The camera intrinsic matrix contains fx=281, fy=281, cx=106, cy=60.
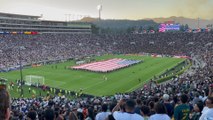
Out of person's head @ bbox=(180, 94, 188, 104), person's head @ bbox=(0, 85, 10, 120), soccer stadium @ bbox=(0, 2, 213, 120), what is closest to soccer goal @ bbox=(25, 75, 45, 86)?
soccer stadium @ bbox=(0, 2, 213, 120)

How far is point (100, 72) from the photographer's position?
163 ft

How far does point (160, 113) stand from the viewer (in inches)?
273

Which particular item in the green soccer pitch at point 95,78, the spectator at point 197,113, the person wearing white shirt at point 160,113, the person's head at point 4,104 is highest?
the person's head at point 4,104

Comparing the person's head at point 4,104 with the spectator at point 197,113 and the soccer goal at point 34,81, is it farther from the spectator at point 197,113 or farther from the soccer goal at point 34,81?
the soccer goal at point 34,81

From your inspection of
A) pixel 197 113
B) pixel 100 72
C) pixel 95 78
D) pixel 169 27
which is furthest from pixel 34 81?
pixel 169 27

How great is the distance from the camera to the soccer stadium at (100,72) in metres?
8.30

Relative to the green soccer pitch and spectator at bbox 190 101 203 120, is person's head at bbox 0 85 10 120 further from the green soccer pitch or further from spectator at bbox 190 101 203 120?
the green soccer pitch

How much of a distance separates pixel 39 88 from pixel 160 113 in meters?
32.7

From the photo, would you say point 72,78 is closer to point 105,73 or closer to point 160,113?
point 105,73

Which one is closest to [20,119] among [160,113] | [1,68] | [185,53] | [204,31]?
[160,113]

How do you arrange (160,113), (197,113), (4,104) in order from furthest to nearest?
(197,113) < (160,113) < (4,104)

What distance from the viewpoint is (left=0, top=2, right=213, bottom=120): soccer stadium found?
830 cm

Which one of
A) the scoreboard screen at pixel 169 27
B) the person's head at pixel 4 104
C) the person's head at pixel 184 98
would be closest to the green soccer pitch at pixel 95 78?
the person's head at pixel 184 98

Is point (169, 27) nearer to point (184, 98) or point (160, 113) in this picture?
point (184, 98)
